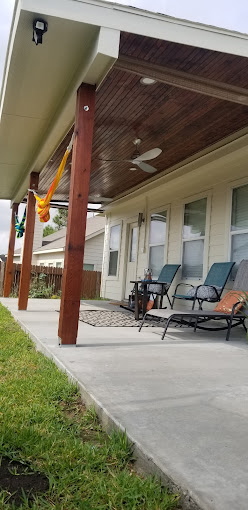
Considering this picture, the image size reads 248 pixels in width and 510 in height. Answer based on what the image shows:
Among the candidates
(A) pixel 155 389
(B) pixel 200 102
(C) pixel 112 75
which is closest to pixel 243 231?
(B) pixel 200 102

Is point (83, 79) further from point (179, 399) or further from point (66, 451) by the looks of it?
point (66, 451)

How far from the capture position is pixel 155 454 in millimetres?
1365

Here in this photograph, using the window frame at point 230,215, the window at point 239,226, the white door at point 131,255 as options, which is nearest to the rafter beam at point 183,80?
the window frame at point 230,215

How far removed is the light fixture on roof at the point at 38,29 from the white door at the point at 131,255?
20.4 ft

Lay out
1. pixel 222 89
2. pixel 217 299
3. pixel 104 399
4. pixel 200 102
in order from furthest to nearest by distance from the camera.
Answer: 1. pixel 217 299
2. pixel 200 102
3. pixel 222 89
4. pixel 104 399

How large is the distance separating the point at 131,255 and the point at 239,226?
160 inches

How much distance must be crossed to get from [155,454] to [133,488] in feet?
0.49

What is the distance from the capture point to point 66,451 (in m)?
1.50

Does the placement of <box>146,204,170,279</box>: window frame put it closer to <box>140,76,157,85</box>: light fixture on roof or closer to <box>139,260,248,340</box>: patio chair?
<box>139,260,248,340</box>: patio chair

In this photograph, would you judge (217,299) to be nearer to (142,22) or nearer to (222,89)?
(222,89)

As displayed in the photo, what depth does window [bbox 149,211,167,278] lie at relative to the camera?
7.98 metres

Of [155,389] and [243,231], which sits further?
[243,231]

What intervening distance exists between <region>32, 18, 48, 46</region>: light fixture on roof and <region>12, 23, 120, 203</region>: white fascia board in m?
0.43

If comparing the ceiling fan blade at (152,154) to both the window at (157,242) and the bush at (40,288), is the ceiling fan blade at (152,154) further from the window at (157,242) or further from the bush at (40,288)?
the bush at (40,288)
